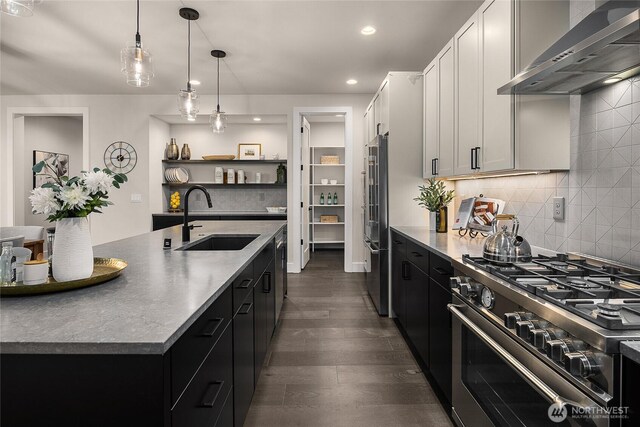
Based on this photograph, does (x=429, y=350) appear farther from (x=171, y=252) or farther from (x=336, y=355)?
(x=171, y=252)

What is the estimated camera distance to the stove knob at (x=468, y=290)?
1.55 metres

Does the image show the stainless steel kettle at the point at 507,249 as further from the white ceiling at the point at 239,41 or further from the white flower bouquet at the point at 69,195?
the white ceiling at the point at 239,41

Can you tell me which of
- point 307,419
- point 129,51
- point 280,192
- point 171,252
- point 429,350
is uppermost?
point 129,51

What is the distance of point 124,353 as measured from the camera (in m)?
0.82

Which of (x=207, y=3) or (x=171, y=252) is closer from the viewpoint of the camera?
(x=171, y=252)

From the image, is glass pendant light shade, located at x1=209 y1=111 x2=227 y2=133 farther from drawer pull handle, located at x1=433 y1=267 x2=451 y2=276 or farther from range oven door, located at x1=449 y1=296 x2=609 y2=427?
range oven door, located at x1=449 y1=296 x2=609 y2=427

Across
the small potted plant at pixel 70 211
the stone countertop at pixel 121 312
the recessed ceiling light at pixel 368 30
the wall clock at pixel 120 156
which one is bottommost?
the stone countertop at pixel 121 312

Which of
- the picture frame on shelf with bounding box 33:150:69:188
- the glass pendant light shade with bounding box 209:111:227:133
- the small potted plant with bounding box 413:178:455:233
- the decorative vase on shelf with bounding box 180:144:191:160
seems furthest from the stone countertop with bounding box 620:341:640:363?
the picture frame on shelf with bounding box 33:150:69:188

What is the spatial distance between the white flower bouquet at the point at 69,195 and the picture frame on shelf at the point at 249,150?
5368 millimetres

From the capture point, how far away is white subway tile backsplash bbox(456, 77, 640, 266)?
5.14ft

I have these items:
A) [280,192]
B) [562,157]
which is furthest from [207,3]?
[280,192]

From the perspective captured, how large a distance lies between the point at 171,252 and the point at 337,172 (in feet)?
19.5

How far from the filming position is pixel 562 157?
196 centimetres

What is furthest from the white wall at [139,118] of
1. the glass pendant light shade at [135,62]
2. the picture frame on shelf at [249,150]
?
the glass pendant light shade at [135,62]
